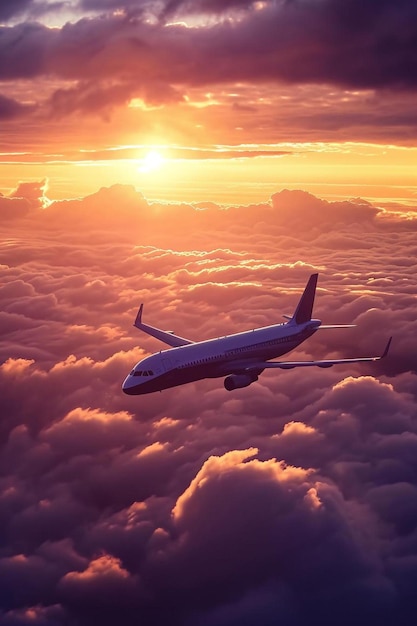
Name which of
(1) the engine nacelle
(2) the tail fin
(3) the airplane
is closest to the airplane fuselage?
(3) the airplane

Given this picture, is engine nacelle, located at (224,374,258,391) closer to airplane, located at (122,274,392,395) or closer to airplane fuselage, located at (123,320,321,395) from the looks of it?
airplane, located at (122,274,392,395)

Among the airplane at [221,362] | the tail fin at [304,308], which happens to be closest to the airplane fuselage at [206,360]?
the airplane at [221,362]

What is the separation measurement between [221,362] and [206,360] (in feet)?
11.4

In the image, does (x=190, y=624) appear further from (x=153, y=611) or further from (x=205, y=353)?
(x=205, y=353)

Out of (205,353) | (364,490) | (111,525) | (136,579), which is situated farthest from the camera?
(111,525)

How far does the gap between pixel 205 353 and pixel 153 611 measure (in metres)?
109

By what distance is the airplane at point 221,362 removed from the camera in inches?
3787

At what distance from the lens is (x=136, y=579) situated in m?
170

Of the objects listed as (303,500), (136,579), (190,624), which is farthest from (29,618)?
(303,500)

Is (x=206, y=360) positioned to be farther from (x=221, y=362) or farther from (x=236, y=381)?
(x=236, y=381)

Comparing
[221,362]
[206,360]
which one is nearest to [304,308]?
[221,362]

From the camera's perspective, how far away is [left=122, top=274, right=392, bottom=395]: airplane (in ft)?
316

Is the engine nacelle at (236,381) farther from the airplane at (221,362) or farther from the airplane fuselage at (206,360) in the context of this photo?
the airplane fuselage at (206,360)

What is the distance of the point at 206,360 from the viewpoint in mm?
99812
